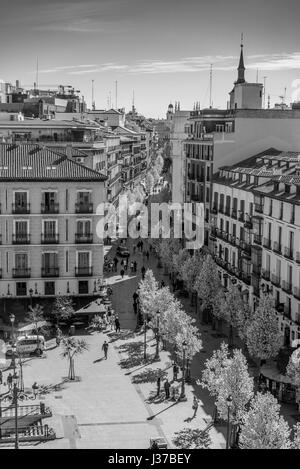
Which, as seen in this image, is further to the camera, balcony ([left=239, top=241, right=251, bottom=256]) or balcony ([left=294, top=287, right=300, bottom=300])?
balcony ([left=239, top=241, right=251, bottom=256])

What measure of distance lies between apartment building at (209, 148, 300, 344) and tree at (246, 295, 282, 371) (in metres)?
3.15

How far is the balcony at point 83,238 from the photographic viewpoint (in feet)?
151

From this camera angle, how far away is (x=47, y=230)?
45781 millimetres

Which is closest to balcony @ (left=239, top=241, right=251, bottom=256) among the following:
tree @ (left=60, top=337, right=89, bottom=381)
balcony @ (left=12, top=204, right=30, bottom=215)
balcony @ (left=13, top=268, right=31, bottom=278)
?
balcony @ (left=13, top=268, right=31, bottom=278)

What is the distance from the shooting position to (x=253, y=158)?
57375 mm

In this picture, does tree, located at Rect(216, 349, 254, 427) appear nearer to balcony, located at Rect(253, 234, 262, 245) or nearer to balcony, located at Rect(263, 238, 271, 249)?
balcony, located at Rect(263, 238, 271, 249)

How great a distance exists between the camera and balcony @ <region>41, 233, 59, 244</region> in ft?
150

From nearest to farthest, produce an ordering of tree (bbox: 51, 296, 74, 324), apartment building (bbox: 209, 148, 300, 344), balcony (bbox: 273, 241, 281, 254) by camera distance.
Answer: apartment building (bbox: 209, 148, 300, 344) < balcony (bbox: 273, 241, 281, 254) < tree (bbox: 51, 296, 74, 324)

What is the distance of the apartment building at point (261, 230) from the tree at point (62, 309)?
1138 centimetres

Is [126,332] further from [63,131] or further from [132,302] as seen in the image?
[63,131]

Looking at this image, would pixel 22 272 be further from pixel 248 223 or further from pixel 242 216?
pixel 242 216

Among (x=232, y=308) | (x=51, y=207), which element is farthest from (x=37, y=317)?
(x=232, y=308)

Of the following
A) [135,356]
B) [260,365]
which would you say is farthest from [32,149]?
[260,365]
